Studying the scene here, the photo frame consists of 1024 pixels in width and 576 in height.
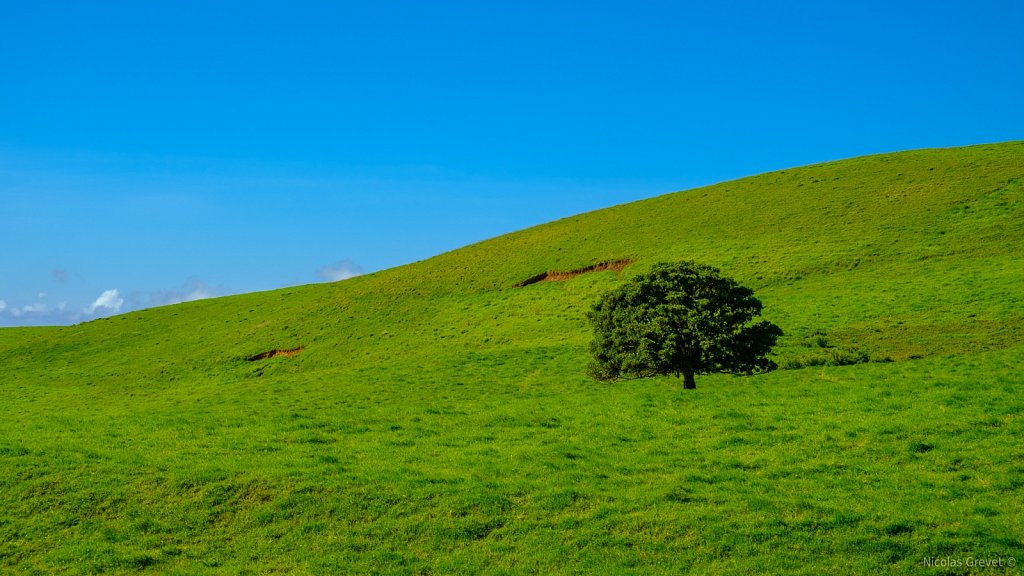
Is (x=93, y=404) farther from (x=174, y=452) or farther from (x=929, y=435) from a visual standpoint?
(x=929, y=435)

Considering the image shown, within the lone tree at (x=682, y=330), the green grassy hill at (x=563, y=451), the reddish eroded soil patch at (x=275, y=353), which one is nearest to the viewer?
the green grassy hill at (x=563, y=451)

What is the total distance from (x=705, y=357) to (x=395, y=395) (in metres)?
16.2

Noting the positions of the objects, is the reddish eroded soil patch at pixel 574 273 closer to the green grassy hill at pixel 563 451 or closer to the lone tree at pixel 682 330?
the green grassy hill at pixel 563 451

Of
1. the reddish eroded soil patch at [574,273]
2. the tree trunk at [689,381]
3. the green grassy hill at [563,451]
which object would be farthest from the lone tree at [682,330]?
the reddish eroded soil patch at [574,273]

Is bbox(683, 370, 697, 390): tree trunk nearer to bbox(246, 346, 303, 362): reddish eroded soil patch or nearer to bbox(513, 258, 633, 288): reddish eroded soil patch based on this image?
bbox(513, 258, 633, 288): reddish eroded soil patch

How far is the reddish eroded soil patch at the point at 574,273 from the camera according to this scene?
6172 cm

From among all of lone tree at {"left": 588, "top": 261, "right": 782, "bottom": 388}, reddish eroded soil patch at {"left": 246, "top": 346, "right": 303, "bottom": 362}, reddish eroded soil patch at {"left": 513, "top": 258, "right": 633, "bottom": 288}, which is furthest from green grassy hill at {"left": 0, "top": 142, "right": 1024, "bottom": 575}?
reddish eroded soil patch at {"left": 513, "top": 258, "right": 633, "bottom": 288}

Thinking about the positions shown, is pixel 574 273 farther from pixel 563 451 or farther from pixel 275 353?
pixel 563 451

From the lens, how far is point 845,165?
79812mm

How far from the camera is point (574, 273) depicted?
2454 inches

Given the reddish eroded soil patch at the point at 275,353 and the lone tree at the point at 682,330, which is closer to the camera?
the lone tree at the point at 682,330

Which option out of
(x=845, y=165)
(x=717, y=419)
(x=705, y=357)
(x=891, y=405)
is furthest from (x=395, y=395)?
(x=845, y=165)

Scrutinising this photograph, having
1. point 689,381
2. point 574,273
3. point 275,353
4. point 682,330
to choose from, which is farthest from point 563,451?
point 574,273

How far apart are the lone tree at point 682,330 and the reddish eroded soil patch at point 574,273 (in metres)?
30.9
